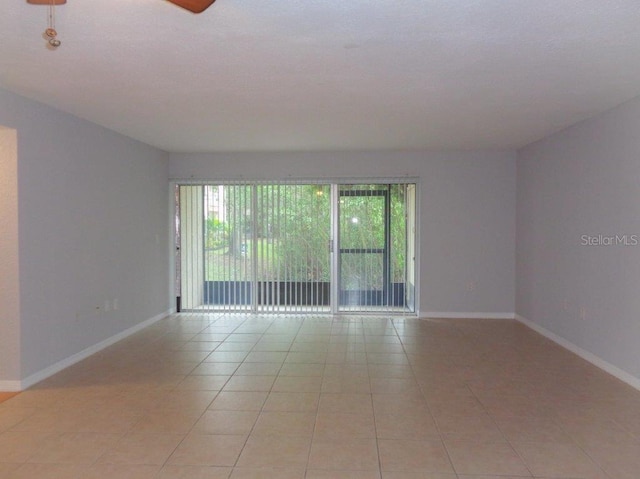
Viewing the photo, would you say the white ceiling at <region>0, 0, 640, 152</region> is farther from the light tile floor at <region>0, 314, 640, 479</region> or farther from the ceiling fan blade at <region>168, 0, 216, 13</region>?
the light tile floor at <region>0, 314, 640, 479</region>

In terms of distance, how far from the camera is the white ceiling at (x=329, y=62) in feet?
7.34

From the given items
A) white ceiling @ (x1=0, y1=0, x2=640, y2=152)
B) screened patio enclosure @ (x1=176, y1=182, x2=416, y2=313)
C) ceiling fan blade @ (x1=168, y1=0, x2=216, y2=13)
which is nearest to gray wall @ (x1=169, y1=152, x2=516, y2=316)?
screened patio enclosure @ (x1=176, y1=182, x2=416, y2=313)

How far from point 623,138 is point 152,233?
17.5ft

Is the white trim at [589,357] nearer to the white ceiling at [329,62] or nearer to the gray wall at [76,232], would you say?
the white ceiling at [329,62]

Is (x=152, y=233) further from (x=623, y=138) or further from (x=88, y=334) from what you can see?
(x=623, y=138)

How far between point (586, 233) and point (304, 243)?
352cm

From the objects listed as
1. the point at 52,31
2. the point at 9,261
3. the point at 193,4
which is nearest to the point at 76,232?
the point at 9,261

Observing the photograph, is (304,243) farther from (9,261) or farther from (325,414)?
(9,261)

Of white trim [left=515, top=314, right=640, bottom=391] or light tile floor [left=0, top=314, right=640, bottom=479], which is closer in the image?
light tile floor [left=0, top=314, right=640, bottom=479]

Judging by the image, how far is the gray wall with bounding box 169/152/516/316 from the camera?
21.1 ft

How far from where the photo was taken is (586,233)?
451 centimetres

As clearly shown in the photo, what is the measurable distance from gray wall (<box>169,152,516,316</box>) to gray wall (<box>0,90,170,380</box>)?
8.00 ft

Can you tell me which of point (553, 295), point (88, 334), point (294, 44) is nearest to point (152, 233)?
point (88, 334)

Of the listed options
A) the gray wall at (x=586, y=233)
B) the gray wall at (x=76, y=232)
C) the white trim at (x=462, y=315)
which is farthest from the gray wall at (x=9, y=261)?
the gray wall at (x=586, y=233)
